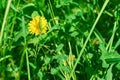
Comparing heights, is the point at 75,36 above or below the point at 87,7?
below

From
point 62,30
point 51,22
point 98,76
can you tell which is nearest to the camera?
point 98,76

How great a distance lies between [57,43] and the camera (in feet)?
5.15

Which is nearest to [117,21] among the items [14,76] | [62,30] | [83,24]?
[83,24]

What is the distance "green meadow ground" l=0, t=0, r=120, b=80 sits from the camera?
4.80 ft

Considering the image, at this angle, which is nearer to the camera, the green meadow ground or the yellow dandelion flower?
the yellow dandelion flower

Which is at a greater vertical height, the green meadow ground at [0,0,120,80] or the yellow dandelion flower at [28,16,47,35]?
the yellow dandelion flower at [28,16,47,35]

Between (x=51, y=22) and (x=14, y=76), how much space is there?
35 cm

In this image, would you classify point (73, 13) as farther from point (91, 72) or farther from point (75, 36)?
point (91, 72)

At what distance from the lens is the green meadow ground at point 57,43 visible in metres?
1.46

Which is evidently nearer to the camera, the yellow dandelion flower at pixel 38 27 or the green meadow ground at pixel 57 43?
the yellow dandelion flower at pixel 38 27

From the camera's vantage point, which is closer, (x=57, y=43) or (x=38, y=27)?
(x=38, y=27)

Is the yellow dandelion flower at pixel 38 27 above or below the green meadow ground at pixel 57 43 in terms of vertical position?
above

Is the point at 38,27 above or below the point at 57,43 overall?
above

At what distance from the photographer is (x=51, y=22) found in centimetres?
167
